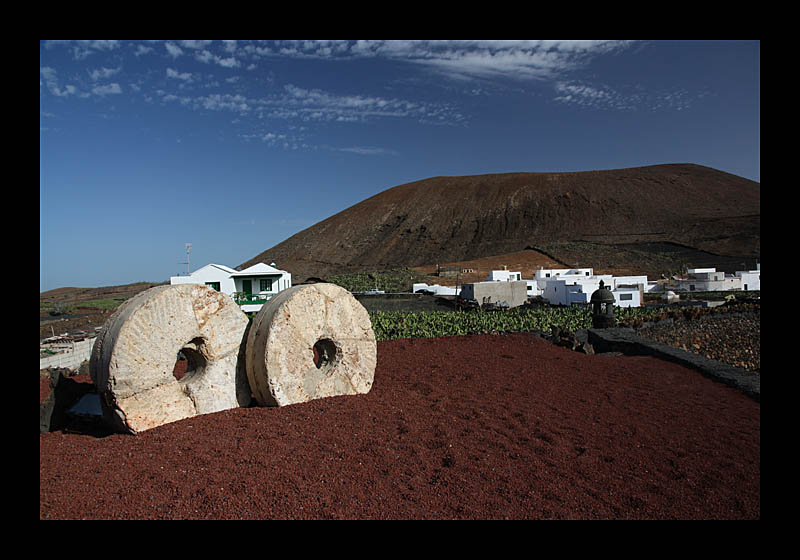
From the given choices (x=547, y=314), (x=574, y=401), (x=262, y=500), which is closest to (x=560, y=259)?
(x=547, y=314)

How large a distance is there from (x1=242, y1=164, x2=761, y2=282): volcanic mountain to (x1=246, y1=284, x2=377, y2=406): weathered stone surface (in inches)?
2497

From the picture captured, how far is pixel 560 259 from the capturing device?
57.7m

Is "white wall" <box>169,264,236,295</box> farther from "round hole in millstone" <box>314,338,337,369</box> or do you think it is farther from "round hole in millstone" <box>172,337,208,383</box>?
"round hole in millstone" <box>172,337,208,383</box>

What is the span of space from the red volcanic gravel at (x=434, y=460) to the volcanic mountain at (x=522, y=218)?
2542 inches

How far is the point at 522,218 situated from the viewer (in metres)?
86.1

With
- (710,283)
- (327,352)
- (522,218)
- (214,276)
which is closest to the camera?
(327,352)

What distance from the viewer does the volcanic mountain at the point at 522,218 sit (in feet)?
242

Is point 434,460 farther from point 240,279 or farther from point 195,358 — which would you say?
point 240,279

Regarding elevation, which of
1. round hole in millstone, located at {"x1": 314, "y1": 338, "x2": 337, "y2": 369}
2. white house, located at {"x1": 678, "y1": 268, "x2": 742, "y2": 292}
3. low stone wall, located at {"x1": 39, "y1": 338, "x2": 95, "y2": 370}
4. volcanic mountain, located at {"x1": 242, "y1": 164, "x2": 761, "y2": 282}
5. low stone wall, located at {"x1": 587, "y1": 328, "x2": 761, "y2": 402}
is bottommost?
low stone wall, located at {"x1": 39, "y1": 338, "x2": 95, "y2": 370}

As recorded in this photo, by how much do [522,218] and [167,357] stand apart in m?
85.7

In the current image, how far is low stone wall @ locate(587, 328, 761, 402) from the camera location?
700cm

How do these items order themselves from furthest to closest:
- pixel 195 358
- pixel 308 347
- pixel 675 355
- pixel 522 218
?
pixel 522 218 < pixel 675 355 < pixel 308 347 < pixel 195 358

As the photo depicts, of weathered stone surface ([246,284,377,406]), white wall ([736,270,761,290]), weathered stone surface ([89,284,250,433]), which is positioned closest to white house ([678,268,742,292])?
white wall ([736,270,761,290])

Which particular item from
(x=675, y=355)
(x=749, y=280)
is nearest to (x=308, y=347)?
(x=675, y=355)
